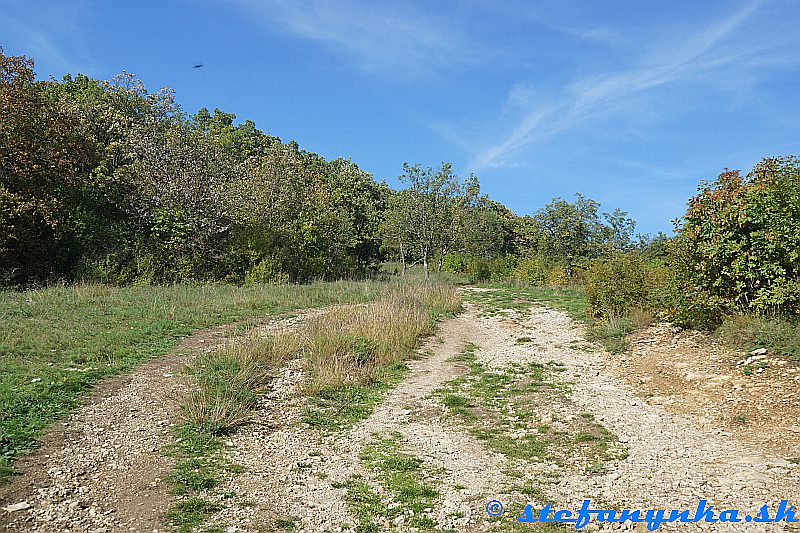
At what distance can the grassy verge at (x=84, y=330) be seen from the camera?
644cm

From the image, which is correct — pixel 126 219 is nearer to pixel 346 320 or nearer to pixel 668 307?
pixel 346 320

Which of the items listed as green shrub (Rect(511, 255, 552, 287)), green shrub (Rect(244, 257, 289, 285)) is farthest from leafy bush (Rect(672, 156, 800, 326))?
green shrub (Rect(511, 255, 552, 287))

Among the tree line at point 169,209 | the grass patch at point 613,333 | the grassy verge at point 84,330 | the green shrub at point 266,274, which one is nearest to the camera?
the grassy verge at point 84,330

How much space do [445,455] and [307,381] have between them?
10.3ft

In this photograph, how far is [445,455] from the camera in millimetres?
6070

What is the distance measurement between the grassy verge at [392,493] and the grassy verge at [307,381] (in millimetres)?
1174

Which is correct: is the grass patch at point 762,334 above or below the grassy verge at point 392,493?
above

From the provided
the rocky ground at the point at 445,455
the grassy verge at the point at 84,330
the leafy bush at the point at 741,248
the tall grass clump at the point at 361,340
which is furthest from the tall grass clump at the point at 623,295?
the grassy verge at the point at 84,330

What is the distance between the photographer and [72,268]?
18.6 metres

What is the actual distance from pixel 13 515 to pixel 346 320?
7767 millimetres

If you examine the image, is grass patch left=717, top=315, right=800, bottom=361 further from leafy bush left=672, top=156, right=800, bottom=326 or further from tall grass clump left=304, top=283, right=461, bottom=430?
Answer: tall grass clump left=304, top=283, right=461, bottom=430

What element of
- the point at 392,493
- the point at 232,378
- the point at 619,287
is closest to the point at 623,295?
the point at 619,287

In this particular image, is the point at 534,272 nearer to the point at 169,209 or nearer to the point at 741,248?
the point at 169,209

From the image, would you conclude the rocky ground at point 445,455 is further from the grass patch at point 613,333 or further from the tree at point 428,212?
the tree at point 428,212
